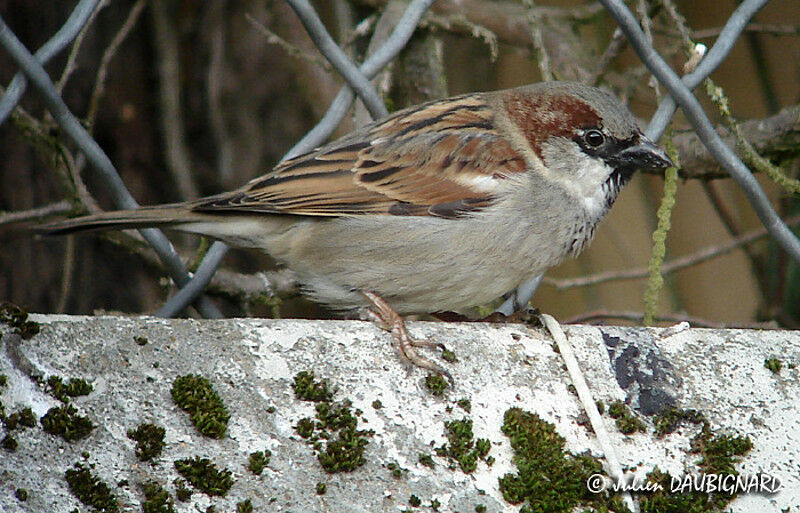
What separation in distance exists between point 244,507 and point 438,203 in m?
0.97

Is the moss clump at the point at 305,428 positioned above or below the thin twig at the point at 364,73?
below

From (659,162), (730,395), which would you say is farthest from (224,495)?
(659,162)

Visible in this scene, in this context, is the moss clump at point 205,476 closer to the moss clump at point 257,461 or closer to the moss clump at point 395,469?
the moss clump at point 257,461

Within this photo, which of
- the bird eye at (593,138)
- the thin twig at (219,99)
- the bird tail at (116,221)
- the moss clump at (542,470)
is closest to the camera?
the moss clump at (542,470)

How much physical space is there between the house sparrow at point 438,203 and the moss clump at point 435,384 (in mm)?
543

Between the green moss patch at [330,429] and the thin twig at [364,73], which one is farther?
the thin twig at [364,73]

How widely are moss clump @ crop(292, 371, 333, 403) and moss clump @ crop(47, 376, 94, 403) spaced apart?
0.28 m

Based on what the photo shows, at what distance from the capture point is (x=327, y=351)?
51.5 inches

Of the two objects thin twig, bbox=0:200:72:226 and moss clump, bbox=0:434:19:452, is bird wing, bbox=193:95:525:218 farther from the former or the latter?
moss clump, bbox=0:434:19:452

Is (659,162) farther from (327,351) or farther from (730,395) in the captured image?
(327,351)

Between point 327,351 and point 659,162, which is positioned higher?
point 659,162

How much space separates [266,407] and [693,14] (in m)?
2.88

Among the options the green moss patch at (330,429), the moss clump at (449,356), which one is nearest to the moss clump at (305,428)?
the green moss patch at (330,429)

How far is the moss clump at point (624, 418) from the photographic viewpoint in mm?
1293
